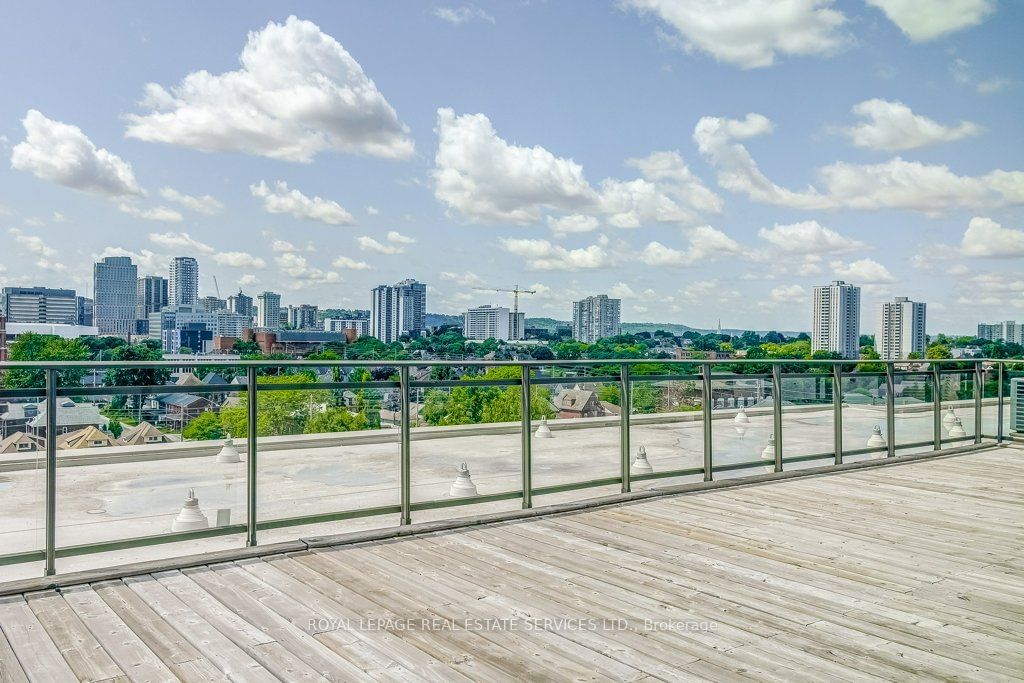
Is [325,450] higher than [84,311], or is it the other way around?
[84,311]

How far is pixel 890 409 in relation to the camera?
318 inches

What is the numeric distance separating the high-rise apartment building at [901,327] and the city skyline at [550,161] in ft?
4.58

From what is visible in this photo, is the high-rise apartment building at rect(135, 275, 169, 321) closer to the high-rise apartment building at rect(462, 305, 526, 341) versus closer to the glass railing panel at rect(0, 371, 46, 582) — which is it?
the high-rise apartment building at rect(462, 305, 526, 341)

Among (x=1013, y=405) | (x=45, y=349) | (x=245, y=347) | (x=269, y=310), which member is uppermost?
(x=269, y=310)

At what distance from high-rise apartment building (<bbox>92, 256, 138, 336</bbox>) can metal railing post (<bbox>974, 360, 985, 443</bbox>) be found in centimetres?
13232

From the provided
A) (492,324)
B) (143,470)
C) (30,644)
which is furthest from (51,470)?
(492,324)

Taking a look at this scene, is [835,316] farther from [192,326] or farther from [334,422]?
[192,326]

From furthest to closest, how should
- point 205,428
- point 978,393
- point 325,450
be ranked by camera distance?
point 978,393
point 325,450
point 205,428

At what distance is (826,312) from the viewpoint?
68875 millimetres

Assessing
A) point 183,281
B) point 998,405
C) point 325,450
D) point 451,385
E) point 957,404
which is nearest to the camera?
point 325,450

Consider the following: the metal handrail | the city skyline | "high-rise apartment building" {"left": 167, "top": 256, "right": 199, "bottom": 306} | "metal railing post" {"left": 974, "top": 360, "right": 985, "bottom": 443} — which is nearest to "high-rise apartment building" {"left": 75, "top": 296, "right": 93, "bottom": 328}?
the city skyline

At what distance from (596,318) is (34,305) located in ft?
276

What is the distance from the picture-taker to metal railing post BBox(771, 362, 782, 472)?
6797 millimetres

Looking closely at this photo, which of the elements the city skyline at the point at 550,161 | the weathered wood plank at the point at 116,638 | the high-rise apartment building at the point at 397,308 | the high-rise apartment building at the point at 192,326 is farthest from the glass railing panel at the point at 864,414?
the high-rise apartment building at the point at 192,326
